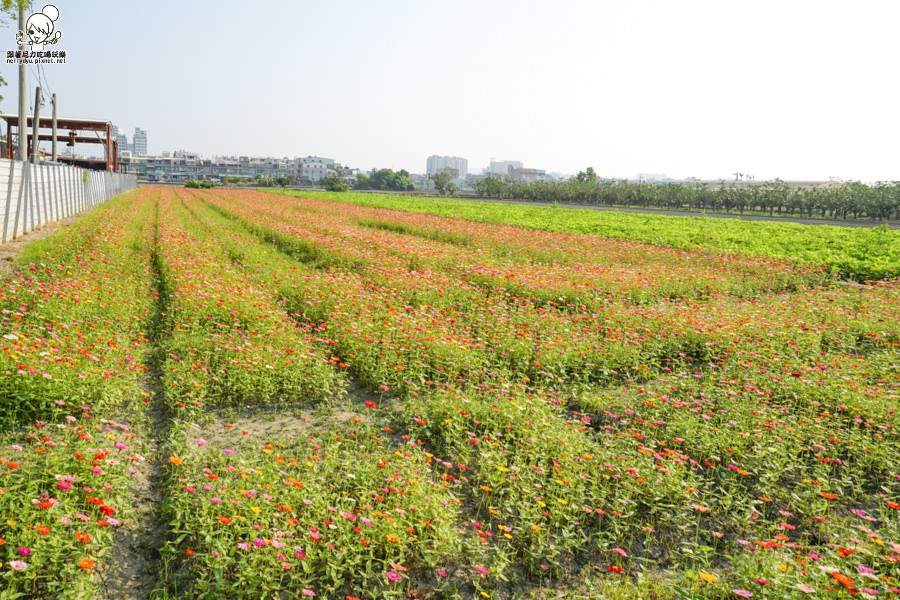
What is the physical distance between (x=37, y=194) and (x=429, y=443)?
65.2 ft

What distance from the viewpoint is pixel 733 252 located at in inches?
678

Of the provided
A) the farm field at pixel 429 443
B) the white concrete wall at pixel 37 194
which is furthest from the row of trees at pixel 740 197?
the white concrete wall at pixel 37 194

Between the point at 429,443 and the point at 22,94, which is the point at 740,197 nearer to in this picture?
the point at 22,94

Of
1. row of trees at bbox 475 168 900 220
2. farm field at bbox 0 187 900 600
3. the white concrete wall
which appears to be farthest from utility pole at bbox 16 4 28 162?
row of trees at bbox 475 168 900 220

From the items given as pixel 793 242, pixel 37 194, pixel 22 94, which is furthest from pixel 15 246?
pixel 793 242

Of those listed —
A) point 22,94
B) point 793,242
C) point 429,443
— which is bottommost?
point 429,443

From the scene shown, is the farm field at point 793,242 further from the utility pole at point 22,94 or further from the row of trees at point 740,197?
the row of trees at point 740,197

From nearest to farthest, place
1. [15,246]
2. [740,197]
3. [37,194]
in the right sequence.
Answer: [15,246]
[37,194]
[740,197]

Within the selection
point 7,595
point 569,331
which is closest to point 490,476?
point 7,595

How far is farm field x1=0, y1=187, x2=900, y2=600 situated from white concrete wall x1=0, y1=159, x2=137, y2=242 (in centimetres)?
752

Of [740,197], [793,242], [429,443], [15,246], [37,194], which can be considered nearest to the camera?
[429,443]

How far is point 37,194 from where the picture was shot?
722 inches

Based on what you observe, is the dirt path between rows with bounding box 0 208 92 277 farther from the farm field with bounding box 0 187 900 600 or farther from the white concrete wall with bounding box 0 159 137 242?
the farm field with bounding box 0 187 900 600

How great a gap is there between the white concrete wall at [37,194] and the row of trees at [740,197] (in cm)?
7668
